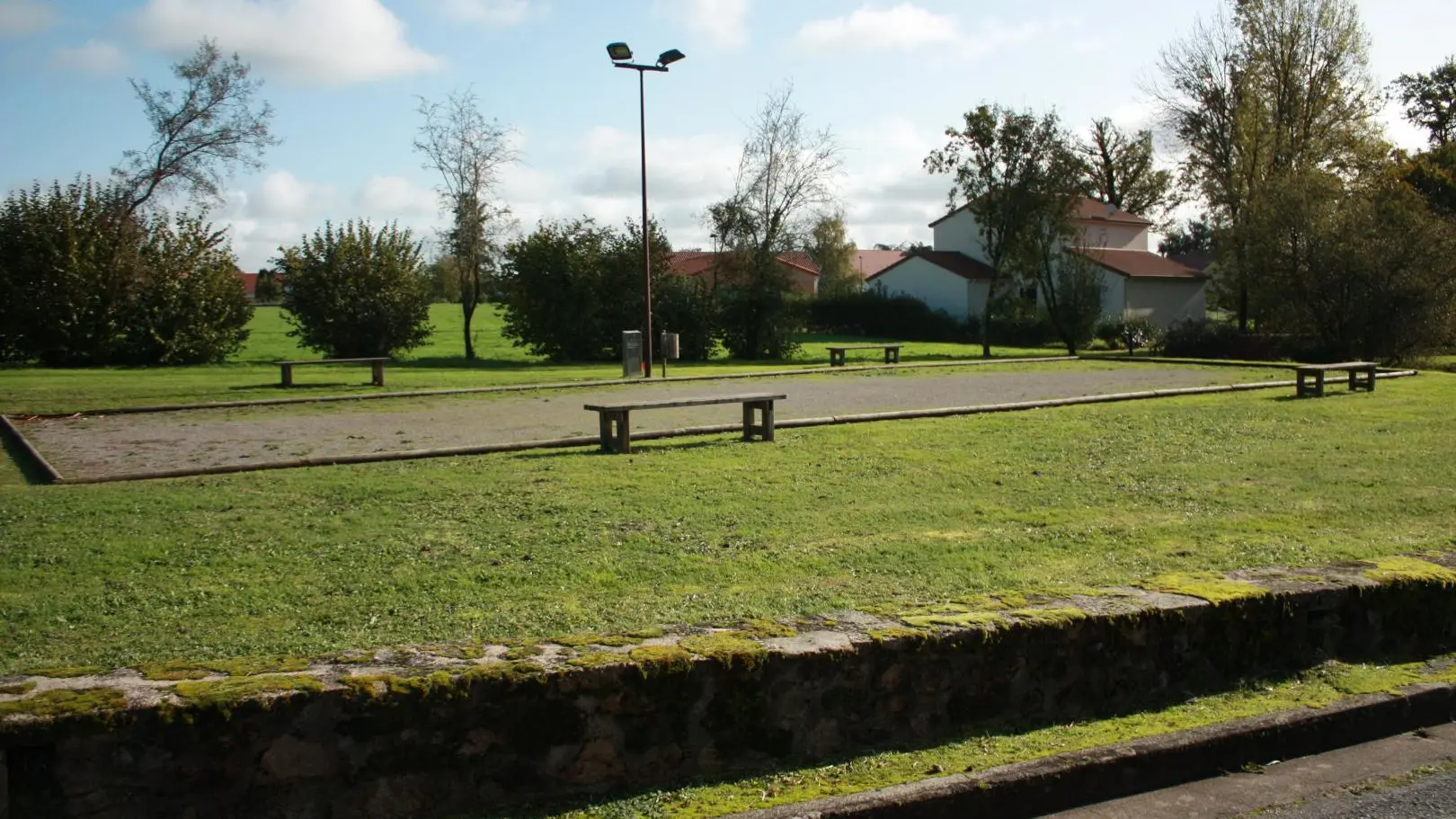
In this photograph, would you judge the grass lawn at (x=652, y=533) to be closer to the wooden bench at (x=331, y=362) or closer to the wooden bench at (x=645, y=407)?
the wooden bench at (x=645, y=407)

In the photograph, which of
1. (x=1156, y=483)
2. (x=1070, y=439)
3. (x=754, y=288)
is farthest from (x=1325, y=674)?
(x=754, y=288)

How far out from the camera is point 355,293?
33.2m

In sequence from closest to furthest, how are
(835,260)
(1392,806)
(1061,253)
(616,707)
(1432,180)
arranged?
1. (616,707)
2. (1392,806)
3. (1061,253)
4. (1432,180)
5. (835,260)

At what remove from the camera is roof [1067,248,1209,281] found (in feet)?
177

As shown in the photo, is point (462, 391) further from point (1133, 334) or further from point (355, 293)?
point (1133, 334)

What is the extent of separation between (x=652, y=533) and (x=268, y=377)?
21.7 m

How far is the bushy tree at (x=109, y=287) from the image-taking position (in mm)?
31125

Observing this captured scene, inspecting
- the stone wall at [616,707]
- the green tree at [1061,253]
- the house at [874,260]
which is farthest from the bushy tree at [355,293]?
the house at [874,260]

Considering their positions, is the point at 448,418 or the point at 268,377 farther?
the point at 268,377

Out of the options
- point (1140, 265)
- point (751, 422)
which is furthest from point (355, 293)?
point (1140, 265)

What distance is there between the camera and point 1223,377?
77.2ft

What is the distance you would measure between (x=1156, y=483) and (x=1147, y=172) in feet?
223

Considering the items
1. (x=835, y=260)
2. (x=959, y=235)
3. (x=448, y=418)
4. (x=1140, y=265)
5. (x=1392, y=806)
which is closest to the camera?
(x=1392, y=806)

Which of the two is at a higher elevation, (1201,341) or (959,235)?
(959,235)
